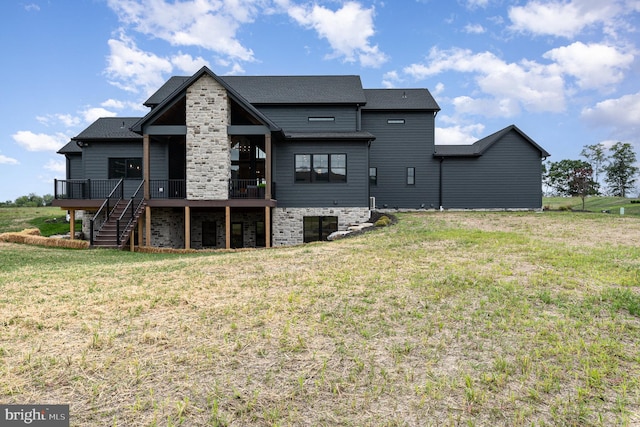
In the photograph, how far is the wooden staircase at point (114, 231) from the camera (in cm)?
1516

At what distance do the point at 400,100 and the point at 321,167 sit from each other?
362 inches

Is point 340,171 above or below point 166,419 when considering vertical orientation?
above

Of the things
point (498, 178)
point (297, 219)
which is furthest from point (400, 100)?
point (297, 219)

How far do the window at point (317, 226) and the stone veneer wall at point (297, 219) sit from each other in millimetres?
295

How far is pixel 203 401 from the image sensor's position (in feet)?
11.3

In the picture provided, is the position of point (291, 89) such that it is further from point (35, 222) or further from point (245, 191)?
point (35, 222)

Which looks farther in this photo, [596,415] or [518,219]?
[518,219]

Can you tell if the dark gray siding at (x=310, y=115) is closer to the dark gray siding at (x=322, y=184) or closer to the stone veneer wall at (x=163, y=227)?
the dark gray siding at (x=322, y=184)

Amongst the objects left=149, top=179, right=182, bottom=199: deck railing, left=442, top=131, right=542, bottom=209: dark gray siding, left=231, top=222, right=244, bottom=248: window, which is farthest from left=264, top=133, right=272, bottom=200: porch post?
left=442, top=131, right=542, bottom=209: dark gray siding

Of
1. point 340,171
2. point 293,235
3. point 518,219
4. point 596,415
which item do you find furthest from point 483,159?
point 596,415

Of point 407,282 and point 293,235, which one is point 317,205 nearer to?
point 293,235

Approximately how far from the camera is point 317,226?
18.9 m

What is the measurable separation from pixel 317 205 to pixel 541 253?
1079 centimetres

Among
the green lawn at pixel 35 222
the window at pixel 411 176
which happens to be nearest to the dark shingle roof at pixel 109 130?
the green lawn at pixel 35 222
